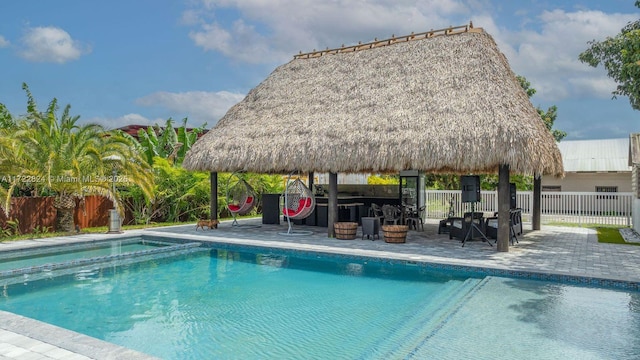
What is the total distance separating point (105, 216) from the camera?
13.7m

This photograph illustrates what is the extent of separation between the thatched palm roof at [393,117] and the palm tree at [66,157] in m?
2.06

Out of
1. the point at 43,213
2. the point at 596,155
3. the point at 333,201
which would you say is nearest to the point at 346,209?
the point at 333,201

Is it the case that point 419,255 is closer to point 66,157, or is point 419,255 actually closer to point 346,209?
point 346,209

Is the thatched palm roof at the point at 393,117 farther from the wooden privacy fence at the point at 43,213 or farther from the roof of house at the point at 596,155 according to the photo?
the roof of house at the point at 596,155

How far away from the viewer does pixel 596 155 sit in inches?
894

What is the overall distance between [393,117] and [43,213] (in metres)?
9.39

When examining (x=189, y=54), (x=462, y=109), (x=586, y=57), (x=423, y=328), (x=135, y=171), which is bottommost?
(x=423, y=328)

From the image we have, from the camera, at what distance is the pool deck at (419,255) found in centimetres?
391

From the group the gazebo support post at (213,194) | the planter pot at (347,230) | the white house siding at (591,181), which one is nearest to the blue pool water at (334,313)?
the planter pot at (347,230)

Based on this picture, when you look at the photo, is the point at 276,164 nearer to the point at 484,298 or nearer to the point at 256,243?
the point at 256,243

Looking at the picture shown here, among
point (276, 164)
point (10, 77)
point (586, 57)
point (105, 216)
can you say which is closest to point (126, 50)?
point (10, 77)

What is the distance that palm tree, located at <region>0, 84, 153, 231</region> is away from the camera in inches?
410

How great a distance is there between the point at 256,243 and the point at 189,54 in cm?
886

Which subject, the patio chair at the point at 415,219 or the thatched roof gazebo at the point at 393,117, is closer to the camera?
the thatched roof gazebo at the point at 393,117
